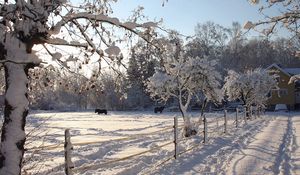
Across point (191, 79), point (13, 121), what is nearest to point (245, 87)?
point (191, 79)

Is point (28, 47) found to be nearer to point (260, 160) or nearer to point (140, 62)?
point (140, 62)

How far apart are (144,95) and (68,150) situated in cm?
7463

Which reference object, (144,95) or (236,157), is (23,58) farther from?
(144,95)

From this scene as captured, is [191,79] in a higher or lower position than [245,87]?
lower

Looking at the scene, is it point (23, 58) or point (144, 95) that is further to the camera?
point (144, 95)

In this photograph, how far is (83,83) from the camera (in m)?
6.41

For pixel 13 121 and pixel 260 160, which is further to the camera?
pixel 260 160

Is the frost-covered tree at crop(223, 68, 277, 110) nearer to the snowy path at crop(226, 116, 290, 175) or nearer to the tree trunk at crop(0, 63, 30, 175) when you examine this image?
the snowy path at crop(226, 116, 290, 175)

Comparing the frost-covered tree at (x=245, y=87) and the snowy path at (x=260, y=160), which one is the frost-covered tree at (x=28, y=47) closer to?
the snowy path at (x=260, y=160)

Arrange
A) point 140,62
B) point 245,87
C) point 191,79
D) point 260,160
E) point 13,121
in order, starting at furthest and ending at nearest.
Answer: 1. point 245,87
2. point 191,79
3. point 260,160
4. point 140,62
5. point 13,121

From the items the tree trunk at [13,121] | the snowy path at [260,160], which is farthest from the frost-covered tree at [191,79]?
the tree trunk at [13,121]

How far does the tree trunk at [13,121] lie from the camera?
5.72 metres

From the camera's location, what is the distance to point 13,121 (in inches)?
225

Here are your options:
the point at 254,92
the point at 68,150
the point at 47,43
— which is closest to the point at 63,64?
the point at 47,43
